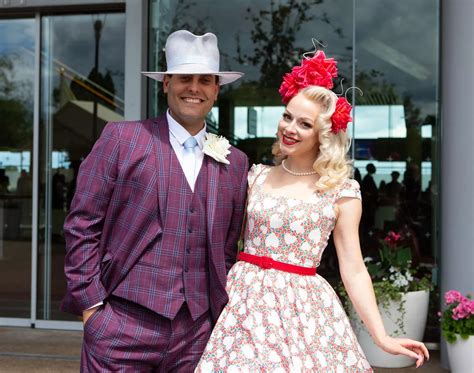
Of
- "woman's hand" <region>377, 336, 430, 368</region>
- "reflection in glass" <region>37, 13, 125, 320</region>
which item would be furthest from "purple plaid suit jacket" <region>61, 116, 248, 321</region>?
"reflection in glass" <region>37, 13, 125, 320</region>

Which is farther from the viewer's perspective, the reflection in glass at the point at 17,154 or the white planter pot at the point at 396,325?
the reflection in glass at the point at 17,154

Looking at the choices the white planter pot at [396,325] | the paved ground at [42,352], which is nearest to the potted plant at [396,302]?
the white planter pot at [396,325]

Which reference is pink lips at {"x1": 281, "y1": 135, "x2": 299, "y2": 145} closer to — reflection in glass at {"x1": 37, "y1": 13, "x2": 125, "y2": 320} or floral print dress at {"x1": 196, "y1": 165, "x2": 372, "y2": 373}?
floral print dress at {"x1": 196, "y1": 165, "x2": 372, "y2": 373}

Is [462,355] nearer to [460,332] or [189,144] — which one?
[460,332]

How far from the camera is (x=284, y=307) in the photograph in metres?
2.20

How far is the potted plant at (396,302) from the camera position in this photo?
4.76 m

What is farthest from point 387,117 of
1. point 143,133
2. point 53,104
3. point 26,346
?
point 143,133

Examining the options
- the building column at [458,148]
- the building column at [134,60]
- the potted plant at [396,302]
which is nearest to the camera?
the building column at [458,148]

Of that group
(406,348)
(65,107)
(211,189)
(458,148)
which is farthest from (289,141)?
(65,107)

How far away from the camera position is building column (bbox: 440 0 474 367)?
448cm

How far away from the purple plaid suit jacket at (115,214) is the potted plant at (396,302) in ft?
9.51

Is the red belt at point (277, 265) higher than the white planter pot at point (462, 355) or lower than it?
higher

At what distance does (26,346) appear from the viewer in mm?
5180

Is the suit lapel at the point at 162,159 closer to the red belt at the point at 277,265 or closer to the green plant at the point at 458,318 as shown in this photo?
the red belt at the point at 277,265
